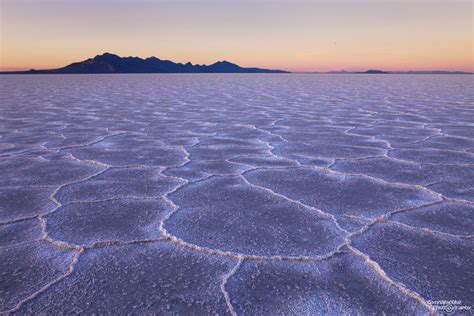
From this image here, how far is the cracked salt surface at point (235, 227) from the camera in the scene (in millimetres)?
920

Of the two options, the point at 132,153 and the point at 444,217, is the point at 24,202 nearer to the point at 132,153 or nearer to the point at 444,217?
the point at 132,153

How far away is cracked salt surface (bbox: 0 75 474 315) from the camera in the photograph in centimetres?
92

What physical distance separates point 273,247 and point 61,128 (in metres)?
3.08

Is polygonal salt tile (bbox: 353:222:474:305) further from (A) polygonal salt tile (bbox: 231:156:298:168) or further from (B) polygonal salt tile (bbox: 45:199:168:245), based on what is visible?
(A) polygonal salt tile (bbox: 231:156:298:168)

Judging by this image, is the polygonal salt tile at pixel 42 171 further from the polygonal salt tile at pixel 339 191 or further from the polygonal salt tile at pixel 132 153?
the polygonal salt tile at pixel 339 191

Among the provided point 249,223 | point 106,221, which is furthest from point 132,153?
point 249,223

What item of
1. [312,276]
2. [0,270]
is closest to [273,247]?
[312,276]

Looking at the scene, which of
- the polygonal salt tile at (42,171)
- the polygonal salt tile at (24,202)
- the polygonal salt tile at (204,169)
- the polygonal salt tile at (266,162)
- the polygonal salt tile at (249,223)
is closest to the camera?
the polygonal salt tile at (249,223)

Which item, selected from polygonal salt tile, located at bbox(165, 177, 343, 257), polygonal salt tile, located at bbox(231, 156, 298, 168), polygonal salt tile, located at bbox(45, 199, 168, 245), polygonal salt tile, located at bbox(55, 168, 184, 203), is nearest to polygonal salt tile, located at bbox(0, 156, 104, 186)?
polygonal salt tile, located at bbox(55, 168, 184, 203)

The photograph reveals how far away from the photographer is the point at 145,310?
87 cm

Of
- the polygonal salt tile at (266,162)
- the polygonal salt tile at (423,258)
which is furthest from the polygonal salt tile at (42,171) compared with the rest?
the polygonal salt tile at (423,258)

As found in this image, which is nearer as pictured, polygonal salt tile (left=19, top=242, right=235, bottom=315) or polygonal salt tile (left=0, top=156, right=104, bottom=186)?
polygonal salt tile (left=19, top=242, right=235, bottom=315)

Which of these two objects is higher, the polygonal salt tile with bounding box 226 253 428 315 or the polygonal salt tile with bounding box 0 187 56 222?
the polygonal salt tile with bounding box 0 187 56 222

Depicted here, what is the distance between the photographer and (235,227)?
1.31 metres
